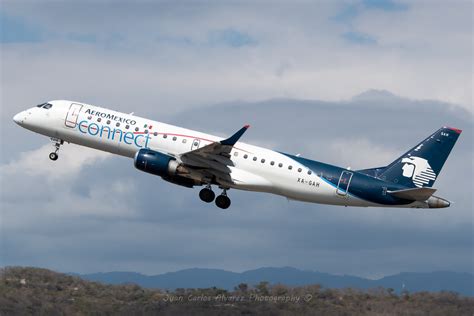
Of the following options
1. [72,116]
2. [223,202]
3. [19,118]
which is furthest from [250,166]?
[19,118]

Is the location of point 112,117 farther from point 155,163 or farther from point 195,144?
point 195,144

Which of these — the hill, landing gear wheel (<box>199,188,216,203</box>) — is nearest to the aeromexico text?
landing gear wheel (<box>199,188,216,203</box>)

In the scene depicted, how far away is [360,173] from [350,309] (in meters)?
11.6

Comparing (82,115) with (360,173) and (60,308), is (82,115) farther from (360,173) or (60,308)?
(360,173)

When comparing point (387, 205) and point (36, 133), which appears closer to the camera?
point (387, 205)

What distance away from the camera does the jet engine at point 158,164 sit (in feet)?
216

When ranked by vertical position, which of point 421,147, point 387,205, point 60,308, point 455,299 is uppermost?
point 421,147

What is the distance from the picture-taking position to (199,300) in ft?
227

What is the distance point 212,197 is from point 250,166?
154 inches

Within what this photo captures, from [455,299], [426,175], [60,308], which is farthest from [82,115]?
[455,299]

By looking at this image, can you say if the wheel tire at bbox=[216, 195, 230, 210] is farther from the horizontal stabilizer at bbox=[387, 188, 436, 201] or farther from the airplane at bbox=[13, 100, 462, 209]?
the horizontal stabilizer at bbox=[387, 188, 436, 201]

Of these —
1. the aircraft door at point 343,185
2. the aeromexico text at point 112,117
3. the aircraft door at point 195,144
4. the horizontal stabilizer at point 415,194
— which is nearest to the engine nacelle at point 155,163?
the aircraft door at point 195,144

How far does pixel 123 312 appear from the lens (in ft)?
225

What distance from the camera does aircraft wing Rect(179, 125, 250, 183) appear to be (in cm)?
6507
